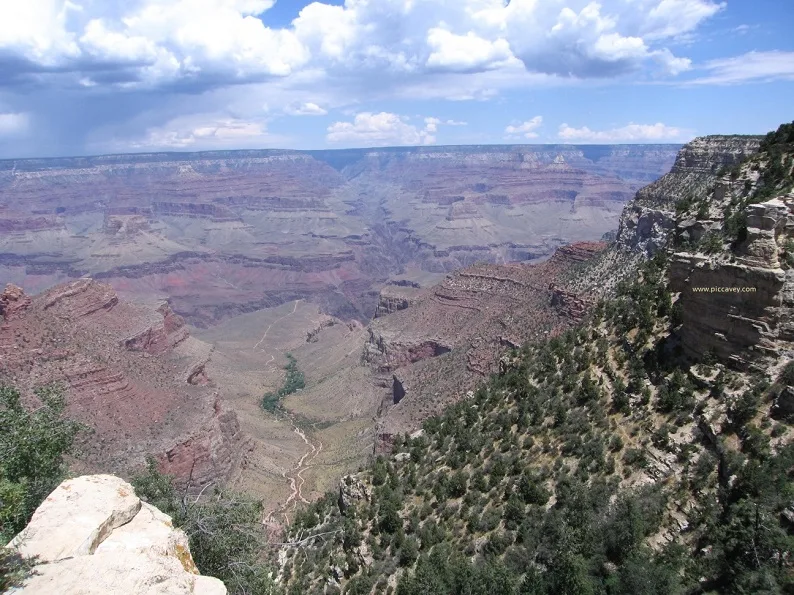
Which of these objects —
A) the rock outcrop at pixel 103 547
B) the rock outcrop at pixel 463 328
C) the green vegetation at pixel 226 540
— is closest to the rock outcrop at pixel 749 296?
the green vegetation at pixel 226 540

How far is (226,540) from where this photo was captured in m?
17.9

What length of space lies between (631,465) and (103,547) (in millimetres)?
→ 16649

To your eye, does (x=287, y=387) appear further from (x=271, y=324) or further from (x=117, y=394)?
(x=271, y=324)

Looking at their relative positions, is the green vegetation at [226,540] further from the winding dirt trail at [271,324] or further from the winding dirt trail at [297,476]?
A: the winding dirt trail at [271,324]

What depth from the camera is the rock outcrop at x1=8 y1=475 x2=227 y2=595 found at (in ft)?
37.9

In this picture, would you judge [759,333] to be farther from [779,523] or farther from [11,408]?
[11,408]

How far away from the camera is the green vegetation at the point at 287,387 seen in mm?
87188

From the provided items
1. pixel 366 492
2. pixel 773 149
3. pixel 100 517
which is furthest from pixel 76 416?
pixel 773 149

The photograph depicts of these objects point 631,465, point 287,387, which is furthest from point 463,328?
point 631,465

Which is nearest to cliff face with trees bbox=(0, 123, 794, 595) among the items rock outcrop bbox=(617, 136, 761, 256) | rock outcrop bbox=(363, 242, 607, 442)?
rock outcrop bbox=(617, 136, 761, 256)

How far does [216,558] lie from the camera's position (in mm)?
18047

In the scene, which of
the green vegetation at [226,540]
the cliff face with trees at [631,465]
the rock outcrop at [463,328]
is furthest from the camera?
the rock outcrop at [463,328]

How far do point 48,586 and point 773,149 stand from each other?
35.3 meters

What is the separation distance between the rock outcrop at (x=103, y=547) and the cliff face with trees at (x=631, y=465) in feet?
19.0
